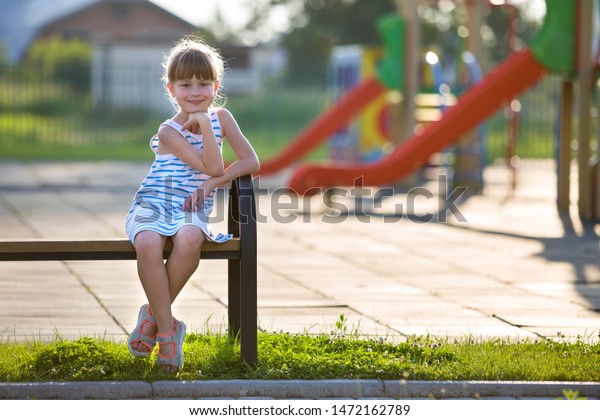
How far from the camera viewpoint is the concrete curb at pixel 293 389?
4809 mm

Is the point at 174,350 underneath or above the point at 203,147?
underneath

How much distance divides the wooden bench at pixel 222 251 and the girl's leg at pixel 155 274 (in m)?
0.07

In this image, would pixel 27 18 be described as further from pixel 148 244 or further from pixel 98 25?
pixel 148 244

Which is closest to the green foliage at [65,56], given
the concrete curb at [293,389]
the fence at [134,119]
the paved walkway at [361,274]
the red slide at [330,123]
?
the fence at [134,119]

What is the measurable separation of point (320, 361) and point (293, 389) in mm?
354

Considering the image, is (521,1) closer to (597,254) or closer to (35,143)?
(35,143)

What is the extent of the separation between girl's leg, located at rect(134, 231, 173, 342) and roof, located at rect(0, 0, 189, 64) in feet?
214

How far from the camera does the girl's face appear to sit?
5.47 m

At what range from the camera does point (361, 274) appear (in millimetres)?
8883

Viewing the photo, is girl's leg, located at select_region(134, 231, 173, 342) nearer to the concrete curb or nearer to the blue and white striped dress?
the blue and white striped dress

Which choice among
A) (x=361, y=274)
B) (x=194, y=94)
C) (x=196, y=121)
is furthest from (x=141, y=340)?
(x=361, y=274)

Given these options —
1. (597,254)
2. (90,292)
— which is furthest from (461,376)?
(597,254)

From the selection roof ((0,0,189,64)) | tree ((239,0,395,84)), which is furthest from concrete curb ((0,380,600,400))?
roof ((0,0,189,64))
